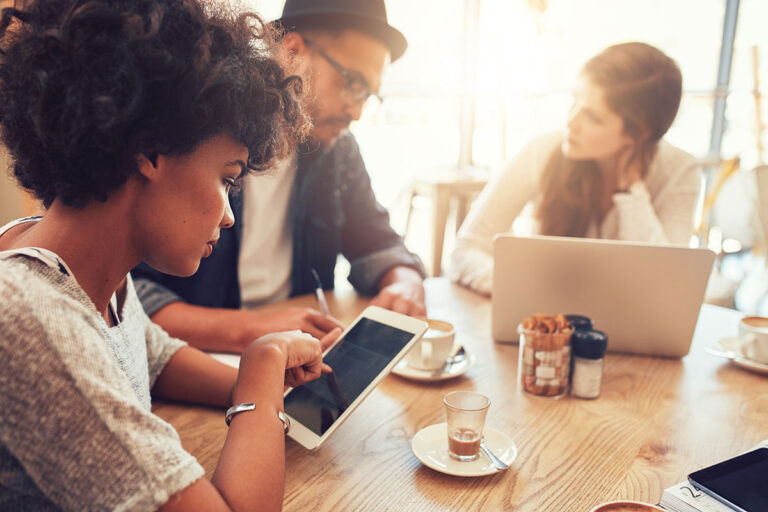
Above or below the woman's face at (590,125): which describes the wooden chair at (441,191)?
below

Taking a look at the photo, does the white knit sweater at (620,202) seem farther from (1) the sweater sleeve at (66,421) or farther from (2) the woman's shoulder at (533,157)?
(1) the sweater sleeve at (66,421)

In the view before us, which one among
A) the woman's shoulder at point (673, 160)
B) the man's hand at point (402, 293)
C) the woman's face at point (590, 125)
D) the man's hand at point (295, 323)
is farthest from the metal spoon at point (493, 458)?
the woman's shoulder at point (673, 160)

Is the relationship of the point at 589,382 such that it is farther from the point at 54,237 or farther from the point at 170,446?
the point at 54,237

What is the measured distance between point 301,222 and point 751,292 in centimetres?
244

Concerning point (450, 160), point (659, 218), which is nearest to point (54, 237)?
point (659, 218)

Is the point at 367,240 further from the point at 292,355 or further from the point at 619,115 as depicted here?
the point at 292,355

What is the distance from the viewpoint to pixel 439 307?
1.49 metres

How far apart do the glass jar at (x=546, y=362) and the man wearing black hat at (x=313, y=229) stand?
1.14 ft

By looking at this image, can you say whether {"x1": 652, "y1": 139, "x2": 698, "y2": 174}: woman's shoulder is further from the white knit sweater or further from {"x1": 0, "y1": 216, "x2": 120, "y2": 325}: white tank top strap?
{"x1": 0, "y1": 216, "x2": 120, "y2": 325}: white tank top strap

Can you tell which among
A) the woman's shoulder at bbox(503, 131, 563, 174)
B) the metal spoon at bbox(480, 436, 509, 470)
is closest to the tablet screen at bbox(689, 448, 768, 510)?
the metal spoon at bbox(480, 436, 509, 470)

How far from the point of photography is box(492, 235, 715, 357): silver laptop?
116 cm

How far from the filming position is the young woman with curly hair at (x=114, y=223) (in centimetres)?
54

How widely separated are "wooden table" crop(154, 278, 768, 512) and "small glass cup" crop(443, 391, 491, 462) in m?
0.04

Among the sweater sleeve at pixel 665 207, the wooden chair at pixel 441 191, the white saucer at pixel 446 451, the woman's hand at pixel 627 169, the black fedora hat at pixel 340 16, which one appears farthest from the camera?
the wooden chair at pixel 441 191
